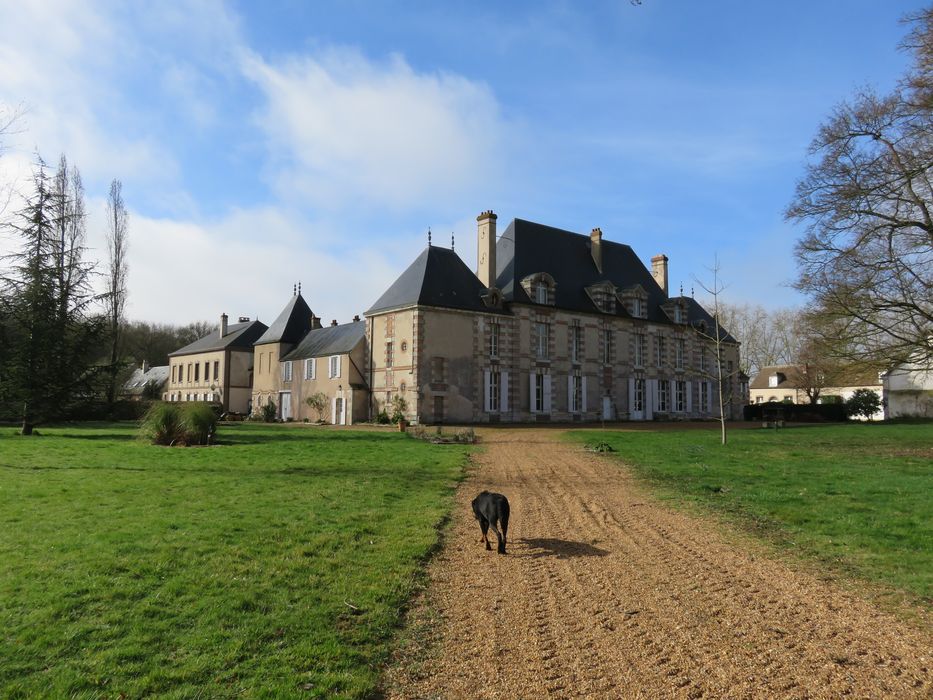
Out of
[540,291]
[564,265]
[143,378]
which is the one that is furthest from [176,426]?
[143,378]

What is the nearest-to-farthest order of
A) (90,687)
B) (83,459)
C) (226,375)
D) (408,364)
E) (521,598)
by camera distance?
(90,687)
(521,598)
(83,459)
(408,364)
(226,375)

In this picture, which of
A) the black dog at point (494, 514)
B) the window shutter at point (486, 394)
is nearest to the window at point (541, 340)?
the window shutter at point (486, 394)

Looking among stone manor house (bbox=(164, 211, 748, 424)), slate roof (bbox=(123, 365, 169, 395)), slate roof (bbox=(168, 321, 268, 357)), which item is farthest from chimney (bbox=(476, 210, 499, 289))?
slate roof (bbox=(123, 365, 169, 395))

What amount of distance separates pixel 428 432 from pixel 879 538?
585 inches

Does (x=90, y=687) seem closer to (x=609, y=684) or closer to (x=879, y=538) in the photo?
(x=609, y=684)

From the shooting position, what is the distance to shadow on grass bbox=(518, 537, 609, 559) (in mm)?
6309

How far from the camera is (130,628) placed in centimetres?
415

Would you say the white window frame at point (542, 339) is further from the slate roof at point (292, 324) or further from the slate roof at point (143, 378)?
the slate roof at point (143, 378)

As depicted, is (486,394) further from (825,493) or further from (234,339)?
(234,339)

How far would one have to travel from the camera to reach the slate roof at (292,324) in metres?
40.7

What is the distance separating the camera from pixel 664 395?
127 feet

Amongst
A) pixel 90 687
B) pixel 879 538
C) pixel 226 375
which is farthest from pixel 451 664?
pixel 226 375

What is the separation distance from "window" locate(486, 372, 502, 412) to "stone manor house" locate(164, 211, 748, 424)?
68 mm

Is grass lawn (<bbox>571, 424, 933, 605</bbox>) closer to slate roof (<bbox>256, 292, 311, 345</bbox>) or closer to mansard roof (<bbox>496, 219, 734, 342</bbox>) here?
mansard roof (<bbox>496, 219, 734, 342</bbox>)
